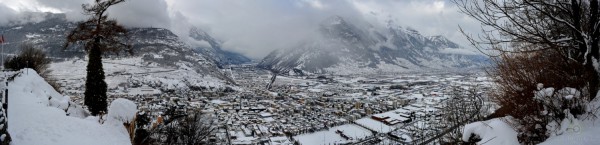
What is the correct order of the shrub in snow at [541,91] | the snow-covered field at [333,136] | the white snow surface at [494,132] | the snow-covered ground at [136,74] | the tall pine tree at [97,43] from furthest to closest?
the snow-covered ground at [136,74] → the snow-covered field at [333,136] → the tall pine tree at [97,43] → the white snow surface at [494,132] → the shrub in snow at [541,91]

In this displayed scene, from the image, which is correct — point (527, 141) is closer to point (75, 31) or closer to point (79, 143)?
point (79, 143)

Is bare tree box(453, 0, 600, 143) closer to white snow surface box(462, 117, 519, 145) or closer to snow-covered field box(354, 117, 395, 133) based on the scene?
white snow surface box(462, 117, 519, 145)

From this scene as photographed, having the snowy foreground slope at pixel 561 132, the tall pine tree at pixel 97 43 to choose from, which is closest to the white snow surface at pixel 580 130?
the snowy foreground slope at pixel 561 132

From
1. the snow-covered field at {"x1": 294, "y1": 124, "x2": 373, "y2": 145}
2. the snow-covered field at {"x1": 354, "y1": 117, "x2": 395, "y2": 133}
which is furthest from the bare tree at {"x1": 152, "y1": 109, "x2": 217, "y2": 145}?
the snow-covered field at {"x1": 354, "y1": 117, "x2": 395, "y2": 133}

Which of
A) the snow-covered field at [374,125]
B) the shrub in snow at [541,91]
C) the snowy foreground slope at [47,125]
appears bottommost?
the snow-covered field at [374,125]

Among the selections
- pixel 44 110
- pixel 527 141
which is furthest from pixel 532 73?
pixel 44 110

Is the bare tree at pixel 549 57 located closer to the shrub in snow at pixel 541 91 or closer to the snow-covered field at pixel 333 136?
the shrub in snow at pixel 541 91

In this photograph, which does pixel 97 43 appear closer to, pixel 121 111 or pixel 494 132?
pixel 121 111
